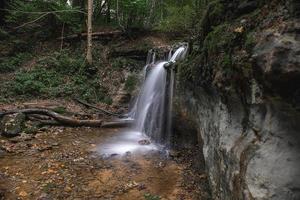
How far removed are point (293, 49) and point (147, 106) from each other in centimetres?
835

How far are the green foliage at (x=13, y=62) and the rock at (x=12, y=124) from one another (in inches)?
220

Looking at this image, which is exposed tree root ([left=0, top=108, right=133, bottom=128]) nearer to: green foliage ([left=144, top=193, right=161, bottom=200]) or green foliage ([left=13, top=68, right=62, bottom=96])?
green foliage ([left=13, top=68, right=62, bottom=96])

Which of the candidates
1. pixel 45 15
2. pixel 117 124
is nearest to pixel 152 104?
pixel 117 124

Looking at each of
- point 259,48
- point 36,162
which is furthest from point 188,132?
point 259,48

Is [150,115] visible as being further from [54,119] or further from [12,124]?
[12,124]

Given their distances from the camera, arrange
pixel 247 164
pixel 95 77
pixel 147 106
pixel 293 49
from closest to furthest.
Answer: pixel 293 49 < pixel 247 164 < pixel 147 106 < pixel 95 77

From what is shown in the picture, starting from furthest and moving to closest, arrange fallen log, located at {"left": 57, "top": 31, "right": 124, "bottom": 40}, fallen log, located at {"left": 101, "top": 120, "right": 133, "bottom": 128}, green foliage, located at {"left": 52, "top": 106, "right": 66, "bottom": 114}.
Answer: fallen log, located at {"left": 57, "top": 31, "right": 124, "bottom": 40} < green foliage, located at {"left": 52, "top": 106, "right": 66, "bottom": 114} < fallen log, located at {"left": 101, "top": 120, "right": 133, "bottom": 128}

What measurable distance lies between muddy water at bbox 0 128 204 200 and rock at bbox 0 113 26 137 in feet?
1.06

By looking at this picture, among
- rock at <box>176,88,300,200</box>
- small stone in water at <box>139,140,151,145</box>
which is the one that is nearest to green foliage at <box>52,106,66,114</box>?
small stone in water at <box>139,140,151,145</box>

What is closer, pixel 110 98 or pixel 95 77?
pixel 110 98

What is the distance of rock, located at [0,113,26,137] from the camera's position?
9125mm

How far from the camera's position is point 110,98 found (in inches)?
535

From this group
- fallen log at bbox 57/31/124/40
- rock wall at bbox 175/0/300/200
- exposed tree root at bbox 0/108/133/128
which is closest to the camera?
rock wall at bbox 175/0/300/200

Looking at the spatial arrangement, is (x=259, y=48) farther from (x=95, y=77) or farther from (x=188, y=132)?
(x=95, y=77)
